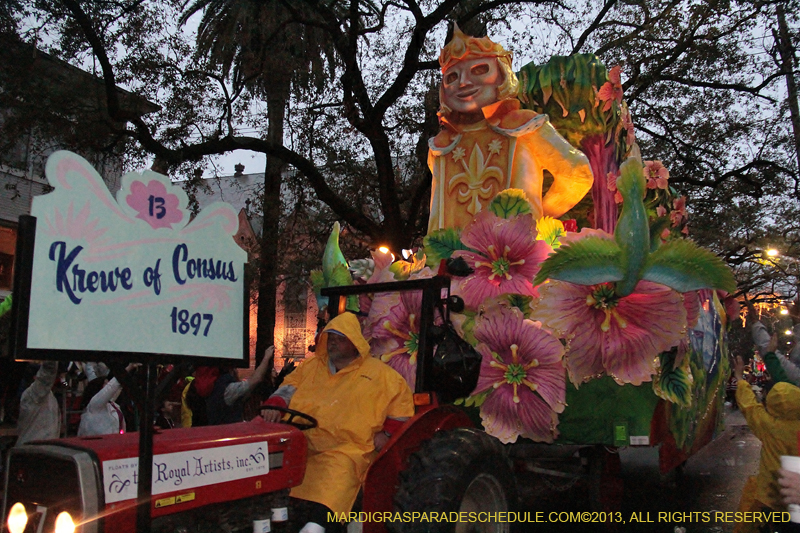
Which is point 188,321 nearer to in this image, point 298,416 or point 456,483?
point 298,416

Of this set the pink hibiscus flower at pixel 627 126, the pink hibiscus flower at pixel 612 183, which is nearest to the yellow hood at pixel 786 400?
the pink hibiscus flower at pixel 612 183

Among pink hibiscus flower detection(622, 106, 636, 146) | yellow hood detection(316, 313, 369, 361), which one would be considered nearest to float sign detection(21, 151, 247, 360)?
yellow hood detection(316, 313, 369, 361)

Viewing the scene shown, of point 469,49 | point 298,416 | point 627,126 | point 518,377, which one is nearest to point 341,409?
point 298,416

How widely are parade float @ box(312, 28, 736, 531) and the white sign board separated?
0.72 m

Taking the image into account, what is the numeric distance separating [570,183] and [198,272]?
13.9ft

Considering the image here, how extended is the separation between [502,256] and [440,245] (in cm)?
68

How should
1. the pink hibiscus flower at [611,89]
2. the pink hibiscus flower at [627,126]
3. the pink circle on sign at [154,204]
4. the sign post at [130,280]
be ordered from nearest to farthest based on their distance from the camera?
the sign post at [130,280], the pink circle on sign at [154,204], the pink hibiscus flower at [611,89], the pink hibiscus flower at [627,126]

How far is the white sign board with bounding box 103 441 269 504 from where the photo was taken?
2.91 meters

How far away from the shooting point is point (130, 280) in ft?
8.63

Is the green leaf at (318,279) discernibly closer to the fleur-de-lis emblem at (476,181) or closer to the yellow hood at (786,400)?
the fleur-de-lis emblem at (476,181)

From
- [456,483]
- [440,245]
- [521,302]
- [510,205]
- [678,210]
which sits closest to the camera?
[456,483]

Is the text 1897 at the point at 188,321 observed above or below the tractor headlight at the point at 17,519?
above

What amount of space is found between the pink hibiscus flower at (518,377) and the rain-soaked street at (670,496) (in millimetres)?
801

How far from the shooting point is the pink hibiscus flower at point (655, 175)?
6523 mm
